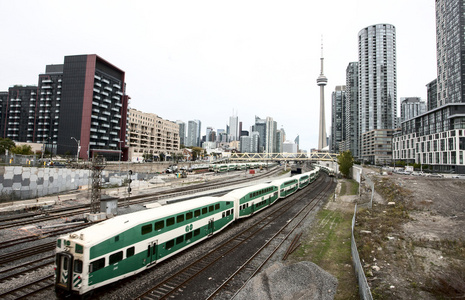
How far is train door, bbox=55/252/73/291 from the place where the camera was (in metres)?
11.8

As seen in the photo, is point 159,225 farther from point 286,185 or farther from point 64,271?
point 286,185

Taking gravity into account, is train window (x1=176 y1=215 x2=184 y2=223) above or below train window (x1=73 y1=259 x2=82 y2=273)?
above

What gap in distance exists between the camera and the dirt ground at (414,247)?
44.5 feet

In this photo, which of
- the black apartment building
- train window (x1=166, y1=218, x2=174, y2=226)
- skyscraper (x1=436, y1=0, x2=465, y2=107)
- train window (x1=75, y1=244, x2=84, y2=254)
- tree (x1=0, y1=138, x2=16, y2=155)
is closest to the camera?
train window (x1=75, y1=244, x2=84, y2=254)

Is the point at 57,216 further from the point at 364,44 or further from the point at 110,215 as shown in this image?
the point at 364,44

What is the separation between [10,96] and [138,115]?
64378mm

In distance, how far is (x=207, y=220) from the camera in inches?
816

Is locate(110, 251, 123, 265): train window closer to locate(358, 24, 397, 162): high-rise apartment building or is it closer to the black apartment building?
the black apartment building

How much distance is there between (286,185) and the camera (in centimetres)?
4425

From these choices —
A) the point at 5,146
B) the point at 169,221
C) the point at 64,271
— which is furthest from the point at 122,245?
the point at 5,146

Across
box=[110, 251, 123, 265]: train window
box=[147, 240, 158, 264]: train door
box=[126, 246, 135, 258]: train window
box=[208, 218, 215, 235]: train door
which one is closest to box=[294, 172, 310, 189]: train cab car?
box=[208, 218, 215, 235]: train door

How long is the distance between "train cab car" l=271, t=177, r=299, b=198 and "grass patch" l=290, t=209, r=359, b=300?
1166 cm

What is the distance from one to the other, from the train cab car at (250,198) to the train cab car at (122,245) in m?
7.21

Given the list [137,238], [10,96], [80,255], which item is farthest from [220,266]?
[10,96]
